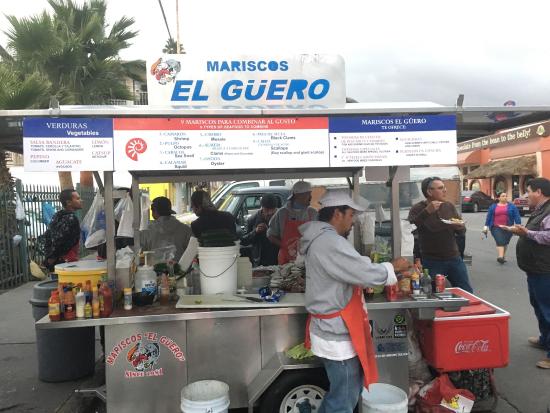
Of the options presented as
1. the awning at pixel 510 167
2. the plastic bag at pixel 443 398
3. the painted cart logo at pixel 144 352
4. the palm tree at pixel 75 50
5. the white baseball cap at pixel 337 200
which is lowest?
the plastic bag at pixel 443 398

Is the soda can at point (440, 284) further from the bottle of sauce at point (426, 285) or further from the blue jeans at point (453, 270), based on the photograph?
the blue jeans at point (453, 270)

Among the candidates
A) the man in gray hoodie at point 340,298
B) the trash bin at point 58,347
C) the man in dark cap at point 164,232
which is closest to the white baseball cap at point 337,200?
the man in gray hoodie at point 340,298

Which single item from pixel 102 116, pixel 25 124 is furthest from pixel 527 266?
pixel 25 124

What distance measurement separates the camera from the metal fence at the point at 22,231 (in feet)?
31.5

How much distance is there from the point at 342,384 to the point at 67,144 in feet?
8.14

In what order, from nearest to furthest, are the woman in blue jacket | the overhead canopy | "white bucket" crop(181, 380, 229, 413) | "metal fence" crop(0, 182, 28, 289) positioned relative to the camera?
"white bucket" crop(181, 380, 229, 413)
the overhead canopy
"metal fence" crop(0, 182, 28, 289)
the woman in blue jacket

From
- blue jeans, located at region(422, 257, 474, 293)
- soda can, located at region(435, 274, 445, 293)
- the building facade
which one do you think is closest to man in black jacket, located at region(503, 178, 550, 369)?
blue jeans, located at region(422, 257, 474, 293)

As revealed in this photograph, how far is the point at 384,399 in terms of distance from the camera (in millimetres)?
3604

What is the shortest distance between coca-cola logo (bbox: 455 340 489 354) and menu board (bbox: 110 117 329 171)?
1860 mm

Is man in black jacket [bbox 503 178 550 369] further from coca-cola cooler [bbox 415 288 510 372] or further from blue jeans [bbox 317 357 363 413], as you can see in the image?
blue jeans [bbox 317 357 363 413]

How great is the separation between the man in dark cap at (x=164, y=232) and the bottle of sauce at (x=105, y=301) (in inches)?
70.8

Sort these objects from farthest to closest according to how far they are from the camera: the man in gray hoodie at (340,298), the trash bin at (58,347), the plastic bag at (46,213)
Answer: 1. the plastic bag at (46,213)
2. the trash bin at (58,347)
3. the man in gray hoodie at (340,298)

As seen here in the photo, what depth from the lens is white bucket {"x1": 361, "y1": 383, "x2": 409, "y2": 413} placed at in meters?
3.41

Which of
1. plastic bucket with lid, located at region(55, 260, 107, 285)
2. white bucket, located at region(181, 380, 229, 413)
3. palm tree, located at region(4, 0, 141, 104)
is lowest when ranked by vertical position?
white bucket, located at region(181, 380, 229, 413)
